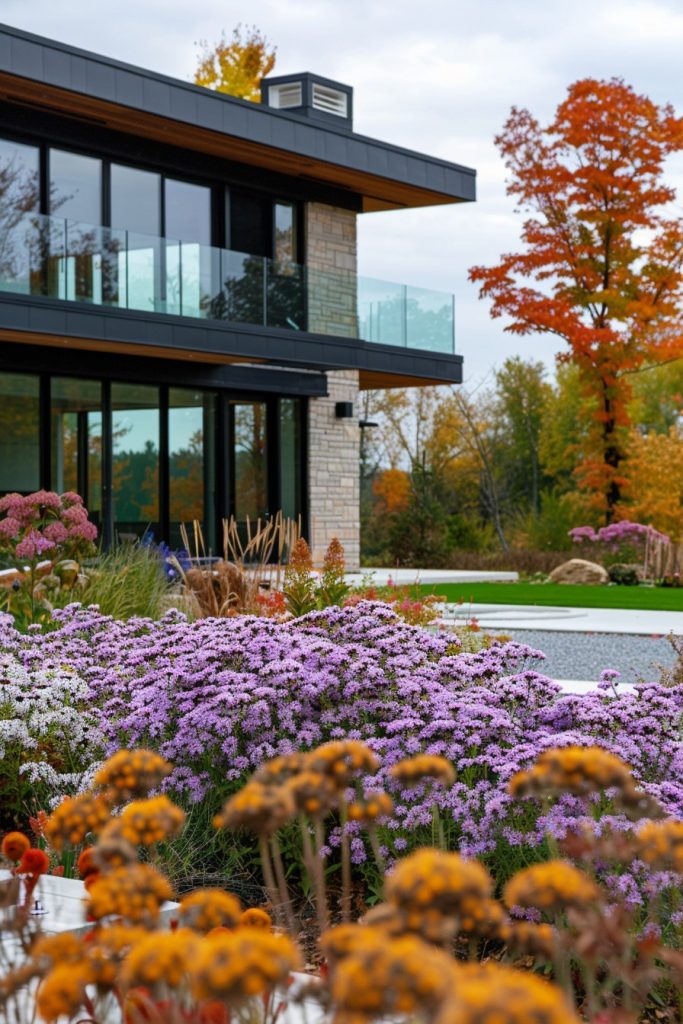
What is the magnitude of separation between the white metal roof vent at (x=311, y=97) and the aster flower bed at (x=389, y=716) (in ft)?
56.8

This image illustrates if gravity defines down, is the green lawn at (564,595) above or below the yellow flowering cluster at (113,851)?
below

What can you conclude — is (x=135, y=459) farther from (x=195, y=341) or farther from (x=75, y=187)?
(x=75, y=187)

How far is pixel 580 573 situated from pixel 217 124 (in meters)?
10.1

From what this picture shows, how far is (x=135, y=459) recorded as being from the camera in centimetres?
1875

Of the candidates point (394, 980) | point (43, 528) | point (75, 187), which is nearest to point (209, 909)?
point (394, 980)

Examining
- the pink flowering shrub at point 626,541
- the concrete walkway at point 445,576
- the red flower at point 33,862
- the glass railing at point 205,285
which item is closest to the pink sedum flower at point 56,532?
the glass railing at point 205,285

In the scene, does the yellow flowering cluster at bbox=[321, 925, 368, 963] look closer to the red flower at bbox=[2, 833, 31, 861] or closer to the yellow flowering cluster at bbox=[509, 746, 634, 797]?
the yellow flowering cluster at bbox=[509, 746, 634, 797]

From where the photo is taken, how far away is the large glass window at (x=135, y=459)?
18.5 metres

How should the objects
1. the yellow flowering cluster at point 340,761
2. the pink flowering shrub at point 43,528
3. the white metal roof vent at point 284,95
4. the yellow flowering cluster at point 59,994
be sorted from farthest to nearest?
1. the white metal roof vent at point 284,95
2. the pink flowering shrub at point 43,528
3. the yellow flowering cluster at point 340,761
4. the yellow flowering cluster at point 59,994

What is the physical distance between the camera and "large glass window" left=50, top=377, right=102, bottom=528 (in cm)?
1773

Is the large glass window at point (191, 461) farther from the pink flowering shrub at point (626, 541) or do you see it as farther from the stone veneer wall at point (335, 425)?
the pink flowering shrub at point (626, 541)

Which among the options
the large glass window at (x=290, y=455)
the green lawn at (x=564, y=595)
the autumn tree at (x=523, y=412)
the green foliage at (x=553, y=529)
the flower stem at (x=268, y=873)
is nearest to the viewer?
the flower stem at (x=268, y=873)

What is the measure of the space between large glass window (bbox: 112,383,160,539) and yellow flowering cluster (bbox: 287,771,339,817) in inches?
659

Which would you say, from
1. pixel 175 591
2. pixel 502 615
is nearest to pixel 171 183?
pixel 502 615
